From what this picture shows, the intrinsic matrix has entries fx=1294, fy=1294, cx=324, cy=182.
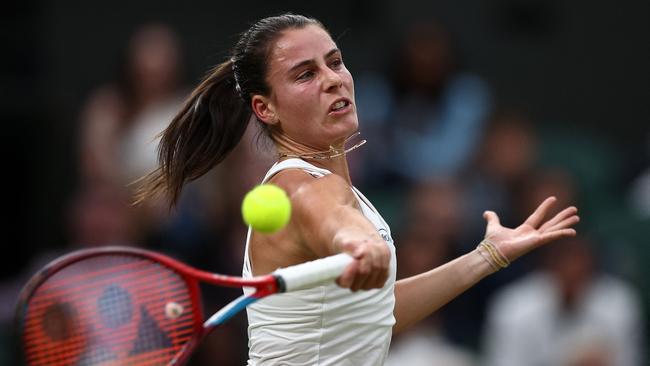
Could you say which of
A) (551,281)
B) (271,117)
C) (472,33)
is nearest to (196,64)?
(472,33)

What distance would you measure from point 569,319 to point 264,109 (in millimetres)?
3506

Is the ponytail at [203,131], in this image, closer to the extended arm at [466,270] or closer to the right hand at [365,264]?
the extended arm at [466,270]

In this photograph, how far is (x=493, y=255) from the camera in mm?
4523

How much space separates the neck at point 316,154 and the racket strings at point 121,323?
601mm

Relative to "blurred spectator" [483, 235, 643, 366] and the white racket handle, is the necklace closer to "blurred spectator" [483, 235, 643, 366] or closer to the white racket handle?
the white racket handle

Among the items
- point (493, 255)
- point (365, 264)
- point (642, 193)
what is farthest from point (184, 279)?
point (642, 193)

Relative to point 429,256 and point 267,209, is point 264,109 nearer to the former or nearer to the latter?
point 267,209

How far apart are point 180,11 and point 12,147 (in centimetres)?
160

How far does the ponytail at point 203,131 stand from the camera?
4.68 meters

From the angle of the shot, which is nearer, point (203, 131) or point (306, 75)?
point (306, 75)

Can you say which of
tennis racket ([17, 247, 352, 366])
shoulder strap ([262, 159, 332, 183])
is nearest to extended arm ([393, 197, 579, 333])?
shoulder strap ([262, 159, 332, 183])

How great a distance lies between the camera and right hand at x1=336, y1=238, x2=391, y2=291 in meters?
3.53

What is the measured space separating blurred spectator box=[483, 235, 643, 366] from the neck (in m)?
3.22

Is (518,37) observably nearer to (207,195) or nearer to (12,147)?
(207,195)
